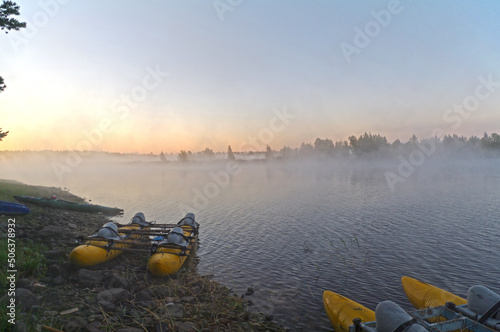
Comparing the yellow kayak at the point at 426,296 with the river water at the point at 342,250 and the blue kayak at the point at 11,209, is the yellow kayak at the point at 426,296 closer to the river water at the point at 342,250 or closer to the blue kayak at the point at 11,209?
the river water at the point at 342,250

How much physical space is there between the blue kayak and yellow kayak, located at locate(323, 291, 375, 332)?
2059 cm

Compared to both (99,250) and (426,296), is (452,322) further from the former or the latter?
(99,250)

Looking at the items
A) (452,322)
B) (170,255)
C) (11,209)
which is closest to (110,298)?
(170,255)

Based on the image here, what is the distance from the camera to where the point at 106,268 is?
1402 cm

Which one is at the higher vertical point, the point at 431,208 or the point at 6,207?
the point at 6,207

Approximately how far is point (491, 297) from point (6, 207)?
25.7 meters

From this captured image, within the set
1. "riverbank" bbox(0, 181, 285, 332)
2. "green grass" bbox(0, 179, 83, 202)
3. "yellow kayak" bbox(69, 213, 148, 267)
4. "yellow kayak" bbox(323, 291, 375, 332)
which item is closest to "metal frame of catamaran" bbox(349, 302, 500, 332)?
"yellow kayak" bbox(323, 291, 375, 332)

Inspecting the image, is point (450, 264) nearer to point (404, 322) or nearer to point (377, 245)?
point (377, 245)

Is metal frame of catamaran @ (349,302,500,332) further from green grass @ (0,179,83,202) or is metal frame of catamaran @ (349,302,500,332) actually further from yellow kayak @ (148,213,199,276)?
green grass @ (0,179,83,202)

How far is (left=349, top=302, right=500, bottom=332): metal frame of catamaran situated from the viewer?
7.79 meters

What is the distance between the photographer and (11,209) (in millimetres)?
18281

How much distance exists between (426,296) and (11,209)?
969 inches

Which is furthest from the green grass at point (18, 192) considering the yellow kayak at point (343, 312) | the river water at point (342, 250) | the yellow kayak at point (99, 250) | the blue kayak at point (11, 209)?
the yellow kayak at point (343, 312)

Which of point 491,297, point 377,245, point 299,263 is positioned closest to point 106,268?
point 299,263
